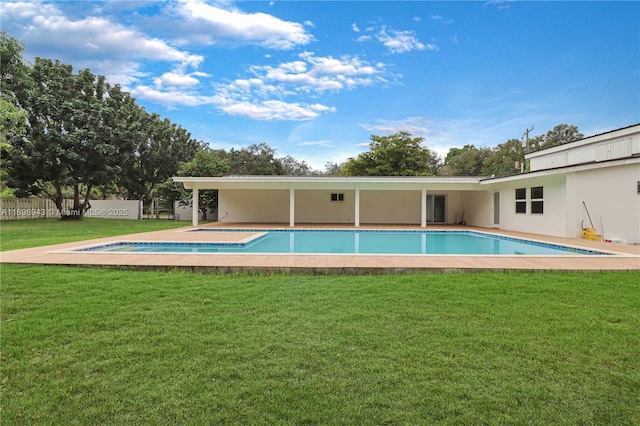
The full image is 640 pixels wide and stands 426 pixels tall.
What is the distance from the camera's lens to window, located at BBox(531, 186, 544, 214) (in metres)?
13.6

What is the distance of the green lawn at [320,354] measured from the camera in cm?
216

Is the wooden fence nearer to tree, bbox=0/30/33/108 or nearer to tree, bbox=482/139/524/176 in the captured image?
tree, bbox=0/30/33/108

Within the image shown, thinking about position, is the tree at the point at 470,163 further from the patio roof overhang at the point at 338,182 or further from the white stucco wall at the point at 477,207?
the patio roof overhang at the point at 338,182

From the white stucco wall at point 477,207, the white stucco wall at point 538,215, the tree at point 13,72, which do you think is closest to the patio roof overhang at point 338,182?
the white stucco wall at point 477,207

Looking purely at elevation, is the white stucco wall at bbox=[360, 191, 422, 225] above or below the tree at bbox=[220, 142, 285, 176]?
below

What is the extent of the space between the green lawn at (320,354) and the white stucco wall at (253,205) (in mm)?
15369

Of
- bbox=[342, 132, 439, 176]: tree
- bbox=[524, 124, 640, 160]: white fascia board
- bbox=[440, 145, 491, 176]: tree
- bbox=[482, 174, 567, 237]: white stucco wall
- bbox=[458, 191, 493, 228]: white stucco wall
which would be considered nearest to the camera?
bbox=[482, 174, 567, 237]: white stucco wall

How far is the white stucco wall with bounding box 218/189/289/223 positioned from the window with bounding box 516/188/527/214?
1134 centimetres

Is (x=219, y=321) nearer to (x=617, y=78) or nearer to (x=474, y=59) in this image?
(x=474, y=59)

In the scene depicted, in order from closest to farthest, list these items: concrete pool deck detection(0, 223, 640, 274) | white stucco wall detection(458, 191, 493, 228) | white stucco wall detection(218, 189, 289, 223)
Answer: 1. concrete pool deck detection(0, 223, 640, 274)
2. white stucco wall detection(458, 191, 493, 228)
3. white stucco wall detection(218, 189, 289, 223)

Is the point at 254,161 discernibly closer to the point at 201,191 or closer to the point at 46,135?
the point at 201,191

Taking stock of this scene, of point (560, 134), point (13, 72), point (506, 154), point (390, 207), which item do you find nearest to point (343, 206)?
point (390, 207)

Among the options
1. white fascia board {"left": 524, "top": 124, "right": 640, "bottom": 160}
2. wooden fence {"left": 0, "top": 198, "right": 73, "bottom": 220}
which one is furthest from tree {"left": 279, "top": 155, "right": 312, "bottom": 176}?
white fascia board {"left": 524, "top": 124, "right": 640, "bottom": 160}

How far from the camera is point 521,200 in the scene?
14914 mm
